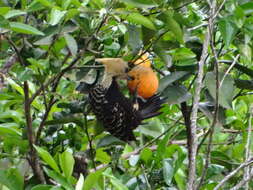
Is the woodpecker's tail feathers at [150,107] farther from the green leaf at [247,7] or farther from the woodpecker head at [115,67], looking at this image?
the green leaf at [247,7]

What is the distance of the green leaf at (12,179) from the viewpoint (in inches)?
49.7

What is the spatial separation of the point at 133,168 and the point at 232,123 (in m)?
0.39

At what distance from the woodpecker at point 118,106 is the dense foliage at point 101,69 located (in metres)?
0.03

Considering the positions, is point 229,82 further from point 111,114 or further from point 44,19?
point 44,19

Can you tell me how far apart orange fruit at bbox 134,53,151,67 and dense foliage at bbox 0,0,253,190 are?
0.02 meters

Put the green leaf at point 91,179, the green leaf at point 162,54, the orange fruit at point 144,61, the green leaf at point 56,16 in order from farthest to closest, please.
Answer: the orange fruit at point 144,61 → the green leaf at point 162,54 → the green leaf at point 56,16 → the green leaf at point 91,179

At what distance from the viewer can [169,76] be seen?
4.48ft

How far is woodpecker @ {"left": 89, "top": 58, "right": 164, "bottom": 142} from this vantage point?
4.98 ft

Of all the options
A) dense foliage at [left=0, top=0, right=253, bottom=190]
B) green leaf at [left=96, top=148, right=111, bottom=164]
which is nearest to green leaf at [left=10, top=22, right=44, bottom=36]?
dense foliage at [left=0, top=0, right=253, bottom=190]

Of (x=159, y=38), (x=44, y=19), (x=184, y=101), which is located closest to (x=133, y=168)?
(x=184, y=101)

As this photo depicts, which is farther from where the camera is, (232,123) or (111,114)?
(232,123)

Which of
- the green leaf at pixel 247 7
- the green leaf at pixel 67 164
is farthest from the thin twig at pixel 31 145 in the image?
the green leaf at pixel 247 7

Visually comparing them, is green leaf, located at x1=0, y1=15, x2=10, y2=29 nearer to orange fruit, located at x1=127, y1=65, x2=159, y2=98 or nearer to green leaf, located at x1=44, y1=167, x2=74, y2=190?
green leaf, located at x1=44, y1=167, x2=74, y2=190

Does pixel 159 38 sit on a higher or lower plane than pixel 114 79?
higher
